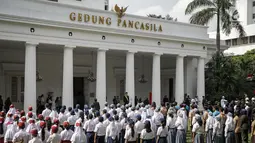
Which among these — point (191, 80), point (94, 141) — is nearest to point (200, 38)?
point (191, 80)

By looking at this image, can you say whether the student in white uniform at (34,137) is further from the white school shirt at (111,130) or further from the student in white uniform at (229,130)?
the student in white uniform at (229,130)

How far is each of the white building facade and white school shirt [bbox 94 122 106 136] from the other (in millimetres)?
9417

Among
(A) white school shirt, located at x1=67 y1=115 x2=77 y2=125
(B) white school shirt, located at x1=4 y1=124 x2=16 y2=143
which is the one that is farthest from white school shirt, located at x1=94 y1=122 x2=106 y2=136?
(B) white school shirt, located at x1=4 y1=124 x2=16 y2=143

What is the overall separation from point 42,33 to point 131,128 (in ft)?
38.7

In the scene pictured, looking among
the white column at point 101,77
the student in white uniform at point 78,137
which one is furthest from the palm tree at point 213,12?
the student in white uniform at point 78,137

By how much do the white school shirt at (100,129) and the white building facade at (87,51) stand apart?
30.9 ft

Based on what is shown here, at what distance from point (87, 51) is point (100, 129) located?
14.7m

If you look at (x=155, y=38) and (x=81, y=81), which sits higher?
(x=155, y=38)

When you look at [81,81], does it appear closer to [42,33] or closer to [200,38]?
[42,33]

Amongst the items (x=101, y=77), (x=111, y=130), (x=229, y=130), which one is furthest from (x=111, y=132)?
(x=101, y=77)

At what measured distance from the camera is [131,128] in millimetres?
10492

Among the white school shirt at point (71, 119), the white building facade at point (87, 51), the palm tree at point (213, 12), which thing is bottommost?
the white school shirt at point (71, 119)

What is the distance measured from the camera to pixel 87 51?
25828 mm

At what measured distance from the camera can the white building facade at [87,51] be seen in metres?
20.1
